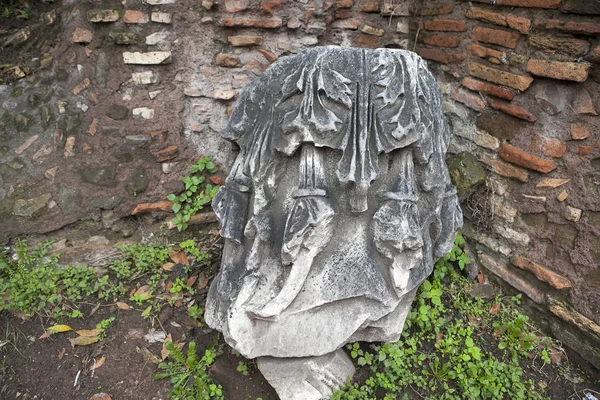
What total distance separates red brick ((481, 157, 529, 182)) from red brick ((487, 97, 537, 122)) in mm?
303

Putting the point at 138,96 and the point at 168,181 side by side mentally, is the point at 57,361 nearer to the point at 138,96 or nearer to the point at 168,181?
the point at 168,181

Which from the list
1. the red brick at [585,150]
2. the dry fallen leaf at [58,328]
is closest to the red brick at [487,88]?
the red brick at [585,150]

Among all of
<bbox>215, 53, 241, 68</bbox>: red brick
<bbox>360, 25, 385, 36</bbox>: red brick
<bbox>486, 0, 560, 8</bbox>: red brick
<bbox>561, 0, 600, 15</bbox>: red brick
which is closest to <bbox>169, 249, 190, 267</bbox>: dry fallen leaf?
Result: <bbox>215, 53, 241, 68</bbox>: red brick

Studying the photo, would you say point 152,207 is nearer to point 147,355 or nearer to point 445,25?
point 147,355

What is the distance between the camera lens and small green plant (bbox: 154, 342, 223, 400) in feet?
6.98

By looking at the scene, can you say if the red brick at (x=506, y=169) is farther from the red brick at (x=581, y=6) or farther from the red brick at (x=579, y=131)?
the red brick at (x=581, y=6)

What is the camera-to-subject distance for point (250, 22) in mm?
2934

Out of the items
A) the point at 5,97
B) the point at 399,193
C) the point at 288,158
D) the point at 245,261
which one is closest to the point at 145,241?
the point at 5,97

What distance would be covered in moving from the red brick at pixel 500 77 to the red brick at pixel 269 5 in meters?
1.34

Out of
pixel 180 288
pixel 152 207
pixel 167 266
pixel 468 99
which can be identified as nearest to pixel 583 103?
pixel 468 99

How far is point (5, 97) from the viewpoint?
2924 mm

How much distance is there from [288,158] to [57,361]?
1.70m

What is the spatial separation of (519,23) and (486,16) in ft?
0.82

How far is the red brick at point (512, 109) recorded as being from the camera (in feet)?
8.43
